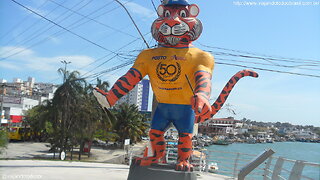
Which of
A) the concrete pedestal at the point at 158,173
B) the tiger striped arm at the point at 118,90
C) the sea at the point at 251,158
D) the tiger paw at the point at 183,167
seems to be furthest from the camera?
the sea at the point at 251,158

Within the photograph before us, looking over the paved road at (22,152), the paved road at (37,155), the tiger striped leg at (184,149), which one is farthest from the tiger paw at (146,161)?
the paved road at (22,152)

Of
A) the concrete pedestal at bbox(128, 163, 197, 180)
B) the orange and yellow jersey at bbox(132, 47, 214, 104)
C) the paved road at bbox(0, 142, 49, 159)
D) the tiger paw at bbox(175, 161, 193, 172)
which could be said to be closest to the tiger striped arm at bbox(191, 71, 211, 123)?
the orange and yellow jersey at bbox(132, 47, 214, 104)

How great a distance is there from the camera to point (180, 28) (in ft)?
16.0

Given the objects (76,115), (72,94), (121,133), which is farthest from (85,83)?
(121,133)

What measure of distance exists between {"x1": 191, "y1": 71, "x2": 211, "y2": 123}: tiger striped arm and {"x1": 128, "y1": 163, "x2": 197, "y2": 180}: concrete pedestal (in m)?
0.97

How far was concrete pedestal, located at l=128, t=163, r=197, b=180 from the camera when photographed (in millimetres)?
4570

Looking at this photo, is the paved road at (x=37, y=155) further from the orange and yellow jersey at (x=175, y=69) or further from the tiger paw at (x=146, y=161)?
the orange and yellow jersey at (x=175, y=69)

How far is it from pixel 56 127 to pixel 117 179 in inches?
544

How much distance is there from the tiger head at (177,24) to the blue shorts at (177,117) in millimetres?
1071

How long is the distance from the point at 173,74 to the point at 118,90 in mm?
981

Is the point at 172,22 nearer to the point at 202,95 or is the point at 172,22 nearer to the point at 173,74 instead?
the point at 173,74

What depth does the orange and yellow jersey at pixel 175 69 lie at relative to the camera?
193 inches

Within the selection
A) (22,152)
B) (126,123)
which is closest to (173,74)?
(22,152)

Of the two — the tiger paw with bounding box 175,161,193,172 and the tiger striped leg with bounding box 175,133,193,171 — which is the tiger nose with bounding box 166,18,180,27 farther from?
the tiger paw with bounding box 175,161,193,172
